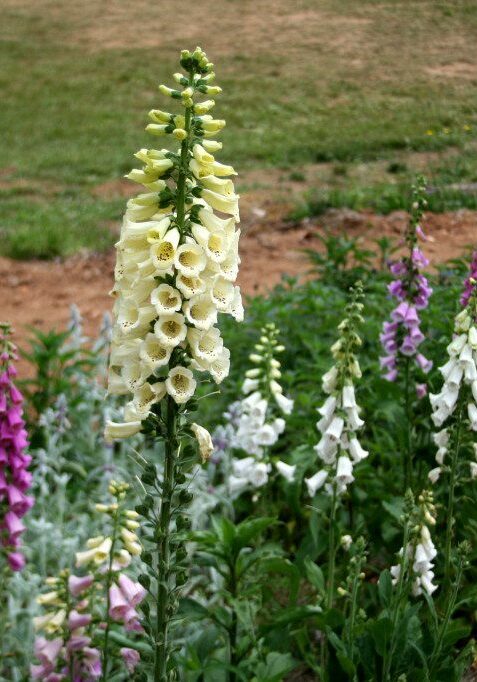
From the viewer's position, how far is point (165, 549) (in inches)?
87.4

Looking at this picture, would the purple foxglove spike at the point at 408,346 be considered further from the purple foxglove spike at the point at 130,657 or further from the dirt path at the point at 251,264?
the dirt path at the point at 251,264

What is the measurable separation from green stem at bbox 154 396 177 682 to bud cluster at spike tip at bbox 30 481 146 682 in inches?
13.1

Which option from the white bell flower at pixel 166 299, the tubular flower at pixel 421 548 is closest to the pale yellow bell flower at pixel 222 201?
the white bell flower at pixel 166 299

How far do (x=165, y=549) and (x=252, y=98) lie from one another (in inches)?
584

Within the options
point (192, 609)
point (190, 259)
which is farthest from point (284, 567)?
point (190, 259)

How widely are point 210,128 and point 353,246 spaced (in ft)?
15.0

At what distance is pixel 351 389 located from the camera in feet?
9.68

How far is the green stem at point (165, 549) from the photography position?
2.18 meters

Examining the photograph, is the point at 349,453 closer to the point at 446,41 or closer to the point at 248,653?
the point at 248,653

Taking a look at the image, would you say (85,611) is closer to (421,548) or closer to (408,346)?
(421,548)

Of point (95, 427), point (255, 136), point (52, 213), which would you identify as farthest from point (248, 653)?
point (255, 136)

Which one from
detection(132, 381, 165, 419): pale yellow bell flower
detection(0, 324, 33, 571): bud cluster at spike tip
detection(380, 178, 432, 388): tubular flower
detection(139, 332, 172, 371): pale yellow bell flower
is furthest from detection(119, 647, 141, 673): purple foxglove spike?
detection(380, 178, 432, 388): tubular flower

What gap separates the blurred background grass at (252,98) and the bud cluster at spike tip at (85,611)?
6.66 metres

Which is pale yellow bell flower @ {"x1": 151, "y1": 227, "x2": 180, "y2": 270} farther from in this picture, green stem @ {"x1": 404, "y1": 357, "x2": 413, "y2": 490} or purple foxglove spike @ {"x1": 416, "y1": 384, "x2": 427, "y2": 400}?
Result: purple foxglove spike @ {"x1": 416, "y1": 384, "x2": 427, "y2": 400}
